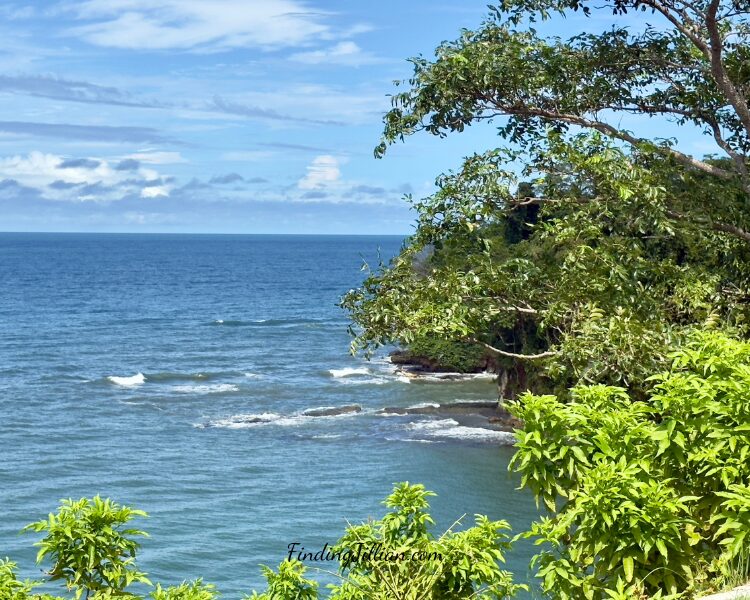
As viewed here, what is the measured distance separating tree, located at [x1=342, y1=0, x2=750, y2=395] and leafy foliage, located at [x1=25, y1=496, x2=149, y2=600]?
19.6 feet

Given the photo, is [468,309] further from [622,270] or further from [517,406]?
[517,406]

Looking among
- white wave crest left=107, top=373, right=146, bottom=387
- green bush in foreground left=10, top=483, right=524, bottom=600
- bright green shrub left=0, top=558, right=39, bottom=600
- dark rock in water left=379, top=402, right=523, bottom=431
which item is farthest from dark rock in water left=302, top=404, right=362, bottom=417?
bright green shrub left=0, top=558, right=39, bottom=600

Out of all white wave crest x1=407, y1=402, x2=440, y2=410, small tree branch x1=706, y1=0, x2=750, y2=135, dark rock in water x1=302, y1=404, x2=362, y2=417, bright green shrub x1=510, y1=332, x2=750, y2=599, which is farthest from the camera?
white wave crest x1=407, y1=402, x2=440, y2=410

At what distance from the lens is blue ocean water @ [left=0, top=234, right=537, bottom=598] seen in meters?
32.8

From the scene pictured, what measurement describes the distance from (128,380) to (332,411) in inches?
693

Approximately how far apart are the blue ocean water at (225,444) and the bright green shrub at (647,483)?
61.4 ft

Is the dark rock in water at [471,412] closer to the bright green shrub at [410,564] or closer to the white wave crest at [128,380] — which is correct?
the white wave crest at [128,380]

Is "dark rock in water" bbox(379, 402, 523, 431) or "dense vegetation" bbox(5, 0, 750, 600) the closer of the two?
"dense vegetation" bbox(5, 0, 750, 600)

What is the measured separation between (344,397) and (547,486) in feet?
154

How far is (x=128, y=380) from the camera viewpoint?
63.0m

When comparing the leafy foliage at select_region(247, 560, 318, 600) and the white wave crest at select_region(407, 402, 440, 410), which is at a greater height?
the leafy foliage at select_region(247, 560, 318, 600)

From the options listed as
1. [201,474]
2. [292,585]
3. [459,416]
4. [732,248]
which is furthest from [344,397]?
[292,585]

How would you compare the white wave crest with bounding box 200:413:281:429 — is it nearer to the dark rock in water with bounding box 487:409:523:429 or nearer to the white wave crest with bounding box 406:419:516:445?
the white wave crest with bounding box 406:419:516:445

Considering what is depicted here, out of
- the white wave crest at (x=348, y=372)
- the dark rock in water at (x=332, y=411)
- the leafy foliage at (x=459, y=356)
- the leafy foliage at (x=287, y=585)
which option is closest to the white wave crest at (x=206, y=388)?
the white wave crest at (x=348, y=372)
